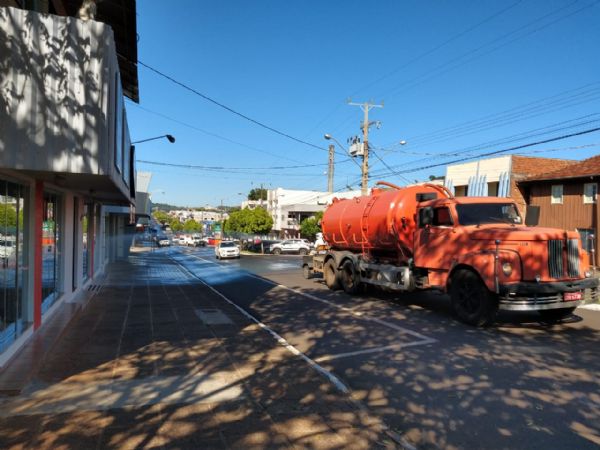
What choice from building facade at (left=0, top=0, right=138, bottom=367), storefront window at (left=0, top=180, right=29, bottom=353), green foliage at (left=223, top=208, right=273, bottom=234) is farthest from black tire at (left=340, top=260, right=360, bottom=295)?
green foliage at (left=223, top=208, right=273, bottom=234)

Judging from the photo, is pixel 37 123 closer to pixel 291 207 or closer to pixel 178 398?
pixel 178 398

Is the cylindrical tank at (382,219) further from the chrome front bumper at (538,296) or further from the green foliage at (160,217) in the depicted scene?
the green foliage at (160,217)

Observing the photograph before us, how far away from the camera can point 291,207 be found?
72.8 meters

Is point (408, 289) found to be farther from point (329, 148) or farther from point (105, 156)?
point (329, 148)

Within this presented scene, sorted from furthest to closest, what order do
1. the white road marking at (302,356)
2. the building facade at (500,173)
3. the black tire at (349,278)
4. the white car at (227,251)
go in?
the white car at (227,251) → the building facade at (500,173) → the black tire at (349,278) → the white road marking at (302,356)

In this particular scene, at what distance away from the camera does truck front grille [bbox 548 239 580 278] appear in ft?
28.4

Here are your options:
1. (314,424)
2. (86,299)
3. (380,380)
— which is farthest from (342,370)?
(86,299)

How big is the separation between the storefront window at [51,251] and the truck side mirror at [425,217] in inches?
301

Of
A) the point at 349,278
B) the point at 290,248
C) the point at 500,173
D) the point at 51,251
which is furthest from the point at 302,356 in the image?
the point at 290,248

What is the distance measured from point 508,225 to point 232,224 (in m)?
67.1

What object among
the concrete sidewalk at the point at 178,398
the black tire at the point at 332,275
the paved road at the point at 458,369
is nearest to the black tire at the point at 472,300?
the paved road at the point at 458,369

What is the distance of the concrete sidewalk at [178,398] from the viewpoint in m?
4.16

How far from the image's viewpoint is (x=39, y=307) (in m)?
7.75

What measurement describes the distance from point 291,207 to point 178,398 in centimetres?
6782
